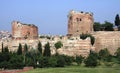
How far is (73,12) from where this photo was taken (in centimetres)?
5562

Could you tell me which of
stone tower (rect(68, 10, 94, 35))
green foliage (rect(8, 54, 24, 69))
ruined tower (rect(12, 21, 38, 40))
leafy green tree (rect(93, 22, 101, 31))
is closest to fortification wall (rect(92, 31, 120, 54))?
stone tower (rect(68, 10, 94, 35))

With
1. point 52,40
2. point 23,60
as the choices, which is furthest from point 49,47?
point 23,60

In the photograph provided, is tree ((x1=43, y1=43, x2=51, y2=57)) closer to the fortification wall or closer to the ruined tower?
the ruined tower

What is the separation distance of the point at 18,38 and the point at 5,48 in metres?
3.88

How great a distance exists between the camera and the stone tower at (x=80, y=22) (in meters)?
55.4

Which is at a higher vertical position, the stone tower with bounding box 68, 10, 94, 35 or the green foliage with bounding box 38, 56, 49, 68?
the stone tower with bounding box 68, 10, 94, 35

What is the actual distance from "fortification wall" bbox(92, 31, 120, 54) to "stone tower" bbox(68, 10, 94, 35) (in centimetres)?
212

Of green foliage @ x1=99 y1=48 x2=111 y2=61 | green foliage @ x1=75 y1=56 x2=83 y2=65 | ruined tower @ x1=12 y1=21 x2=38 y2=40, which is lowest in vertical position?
green foliage @ x1=75 y1=56 x2=83 y2=65

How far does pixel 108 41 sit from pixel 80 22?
4.55m

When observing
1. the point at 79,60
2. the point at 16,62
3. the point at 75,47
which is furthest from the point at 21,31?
the point at 16,62

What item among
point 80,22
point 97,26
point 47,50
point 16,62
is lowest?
point 16,62

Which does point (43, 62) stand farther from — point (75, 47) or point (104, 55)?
point (75, 47)

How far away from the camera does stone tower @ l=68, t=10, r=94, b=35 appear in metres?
55.4

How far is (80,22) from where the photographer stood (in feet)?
182
